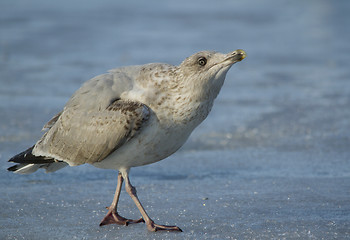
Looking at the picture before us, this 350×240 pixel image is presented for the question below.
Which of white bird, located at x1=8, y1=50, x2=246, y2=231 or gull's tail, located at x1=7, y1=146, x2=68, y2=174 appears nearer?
white bird, located at x1=8, y1=50, x2=246, y2=231

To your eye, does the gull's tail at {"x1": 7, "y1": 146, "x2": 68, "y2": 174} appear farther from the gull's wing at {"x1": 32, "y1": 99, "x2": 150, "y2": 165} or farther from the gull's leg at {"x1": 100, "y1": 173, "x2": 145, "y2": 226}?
the gull's leg at {"x1": 100, "y1": 173, "x2": 145, "y2": 226}

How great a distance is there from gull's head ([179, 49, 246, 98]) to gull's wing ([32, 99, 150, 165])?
0.42 meters

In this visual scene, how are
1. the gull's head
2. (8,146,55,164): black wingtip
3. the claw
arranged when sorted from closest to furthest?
1. the gull's head
2. the claw
3. (8,146,55,164): black wingtip

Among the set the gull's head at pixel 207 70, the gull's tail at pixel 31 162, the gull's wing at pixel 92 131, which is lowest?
the gull's tail at pixel 31 162

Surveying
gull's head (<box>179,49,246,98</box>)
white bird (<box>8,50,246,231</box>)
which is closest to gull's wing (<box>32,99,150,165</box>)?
white bird (<box>8,50,246,231</box>)

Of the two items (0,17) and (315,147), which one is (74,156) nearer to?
(315,147)

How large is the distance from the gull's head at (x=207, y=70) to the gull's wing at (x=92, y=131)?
1.37 feet

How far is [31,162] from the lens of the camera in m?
5.46

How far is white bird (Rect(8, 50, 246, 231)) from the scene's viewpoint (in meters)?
4.88

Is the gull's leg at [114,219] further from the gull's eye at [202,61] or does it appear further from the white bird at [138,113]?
the gull's eye at [202,61]

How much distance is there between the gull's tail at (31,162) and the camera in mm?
5441

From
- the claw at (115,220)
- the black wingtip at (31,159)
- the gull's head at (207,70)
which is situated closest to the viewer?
the gull's head at (207,70)

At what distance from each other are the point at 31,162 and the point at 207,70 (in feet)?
5.66

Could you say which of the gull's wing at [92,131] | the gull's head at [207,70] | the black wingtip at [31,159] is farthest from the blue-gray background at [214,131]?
the gull's head at [207,70]
